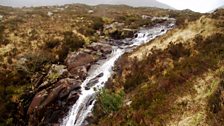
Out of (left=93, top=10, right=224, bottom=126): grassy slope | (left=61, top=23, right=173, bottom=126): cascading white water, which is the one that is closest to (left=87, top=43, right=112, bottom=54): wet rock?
(left=61, top=23, right=173, bottom=126): cascading white water

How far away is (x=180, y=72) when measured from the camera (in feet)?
64.7

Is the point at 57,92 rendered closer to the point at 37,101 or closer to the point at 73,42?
the point at 37,101

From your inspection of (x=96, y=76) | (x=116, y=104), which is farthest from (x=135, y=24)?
(x=116, y=104)

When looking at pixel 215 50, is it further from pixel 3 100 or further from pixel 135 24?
pixel 135 24

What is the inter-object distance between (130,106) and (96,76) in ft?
24.9

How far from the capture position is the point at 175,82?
62.3 feet

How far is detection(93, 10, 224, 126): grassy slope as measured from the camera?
16.0 meters

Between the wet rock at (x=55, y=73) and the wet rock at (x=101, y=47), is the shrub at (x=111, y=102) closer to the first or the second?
the wet rock at (x=55, y=73)

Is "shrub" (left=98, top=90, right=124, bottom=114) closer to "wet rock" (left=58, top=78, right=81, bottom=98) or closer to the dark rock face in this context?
the dark rock face

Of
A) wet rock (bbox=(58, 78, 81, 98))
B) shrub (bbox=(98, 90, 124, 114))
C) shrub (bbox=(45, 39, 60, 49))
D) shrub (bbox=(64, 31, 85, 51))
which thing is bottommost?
wet rock (bbox=(58, 78, 81, 98))

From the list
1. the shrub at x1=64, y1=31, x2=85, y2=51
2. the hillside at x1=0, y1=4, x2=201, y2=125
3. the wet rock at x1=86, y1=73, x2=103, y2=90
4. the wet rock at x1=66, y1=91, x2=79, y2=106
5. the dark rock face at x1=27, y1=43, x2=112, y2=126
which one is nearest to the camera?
the dark rock face at x1=27, y1=43, x2=112, y2=126

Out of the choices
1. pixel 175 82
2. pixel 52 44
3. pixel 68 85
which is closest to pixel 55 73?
pixel 68 85

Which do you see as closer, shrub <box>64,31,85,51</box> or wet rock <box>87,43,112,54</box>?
wet rock <box>87,43,112,54</box>

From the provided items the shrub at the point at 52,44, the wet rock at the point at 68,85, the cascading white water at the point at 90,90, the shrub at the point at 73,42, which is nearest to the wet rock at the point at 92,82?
the cascading white water at the point at 90,90
